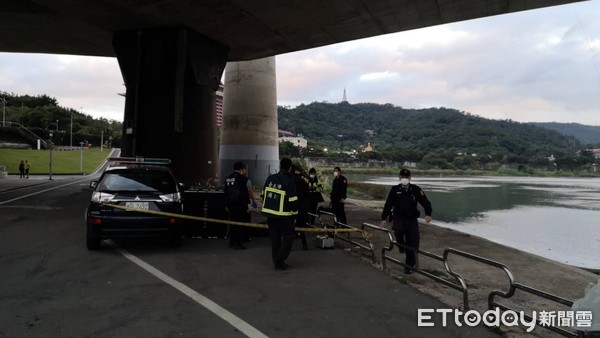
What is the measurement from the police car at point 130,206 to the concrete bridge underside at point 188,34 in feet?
29.6

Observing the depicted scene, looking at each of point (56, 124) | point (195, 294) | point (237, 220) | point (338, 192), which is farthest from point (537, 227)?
point (56, 124)

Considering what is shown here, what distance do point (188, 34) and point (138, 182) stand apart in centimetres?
1140

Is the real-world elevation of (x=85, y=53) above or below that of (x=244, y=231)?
above

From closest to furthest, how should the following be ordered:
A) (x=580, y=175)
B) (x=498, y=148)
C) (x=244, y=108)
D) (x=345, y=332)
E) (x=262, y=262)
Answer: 1. (x=345, y=332)
2. (x=262, y=262)
3. (x=244, y=108)
4. (x=580, y=175)
5. (x=498, y=148)

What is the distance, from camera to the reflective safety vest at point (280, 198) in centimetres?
722

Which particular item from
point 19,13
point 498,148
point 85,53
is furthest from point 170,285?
point 498,148

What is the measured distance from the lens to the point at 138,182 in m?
8.50

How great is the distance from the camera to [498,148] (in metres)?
172

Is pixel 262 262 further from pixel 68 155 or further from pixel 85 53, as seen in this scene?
pixel 68 155

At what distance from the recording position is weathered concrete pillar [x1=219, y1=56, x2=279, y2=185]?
1220 inches

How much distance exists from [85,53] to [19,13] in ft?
21.8

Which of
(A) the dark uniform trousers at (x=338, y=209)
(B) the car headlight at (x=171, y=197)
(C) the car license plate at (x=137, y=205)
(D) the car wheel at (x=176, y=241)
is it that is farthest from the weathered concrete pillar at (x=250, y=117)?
(C) the car license plate at (x=137, y=205)

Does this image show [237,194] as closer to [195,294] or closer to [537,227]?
[195,294]

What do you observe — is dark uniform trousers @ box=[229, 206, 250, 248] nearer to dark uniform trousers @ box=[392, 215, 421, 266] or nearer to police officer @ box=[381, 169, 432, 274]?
police officer @ box=[381, 169, 432, 274]
